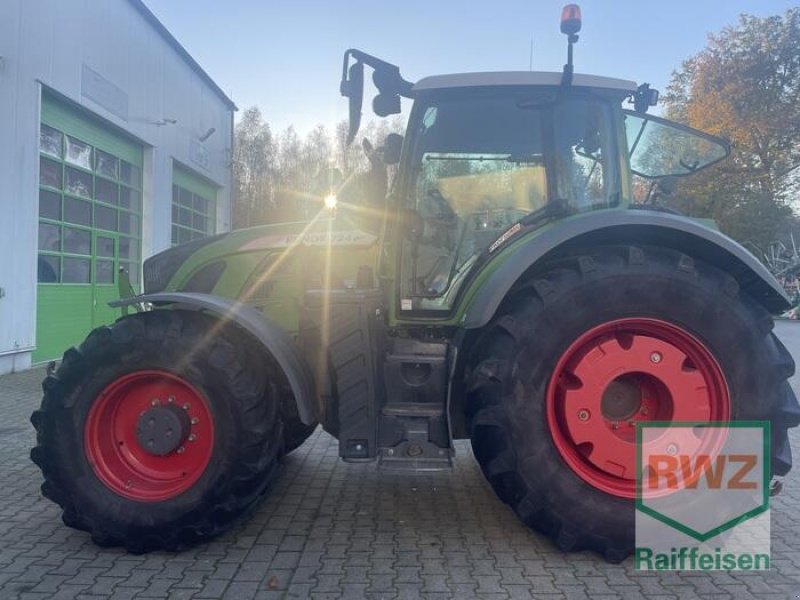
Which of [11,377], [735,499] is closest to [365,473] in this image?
[735,499]

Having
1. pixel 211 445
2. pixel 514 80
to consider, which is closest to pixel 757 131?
pixel 514 80

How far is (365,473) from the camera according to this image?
469 centimetres

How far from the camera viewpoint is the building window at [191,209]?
50.8 feet

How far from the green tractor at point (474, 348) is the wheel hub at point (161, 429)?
1 centimetres

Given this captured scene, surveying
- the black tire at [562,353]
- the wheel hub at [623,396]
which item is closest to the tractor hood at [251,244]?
the black tire at [562,353]

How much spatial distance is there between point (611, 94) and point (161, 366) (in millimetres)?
2847

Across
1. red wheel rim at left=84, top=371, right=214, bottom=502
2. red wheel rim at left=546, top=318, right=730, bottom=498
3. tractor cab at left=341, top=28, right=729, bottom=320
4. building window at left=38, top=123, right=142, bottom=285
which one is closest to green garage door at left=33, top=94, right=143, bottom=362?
building window at left=38, top=123, right=142, bottom=285

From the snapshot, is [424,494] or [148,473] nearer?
[148,473]

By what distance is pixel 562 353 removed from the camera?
3.11 meters

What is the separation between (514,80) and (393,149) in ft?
2.54

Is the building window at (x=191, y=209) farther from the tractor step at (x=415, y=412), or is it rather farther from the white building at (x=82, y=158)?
the tractor step at (x=415, y=412)

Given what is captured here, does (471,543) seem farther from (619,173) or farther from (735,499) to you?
(619,173)

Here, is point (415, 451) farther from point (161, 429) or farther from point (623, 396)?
point (161, 429)

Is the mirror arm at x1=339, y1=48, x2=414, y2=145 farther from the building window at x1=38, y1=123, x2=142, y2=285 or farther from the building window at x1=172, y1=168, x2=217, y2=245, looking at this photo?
the building window at x1=172, y1=168, x2=217, y2=245
